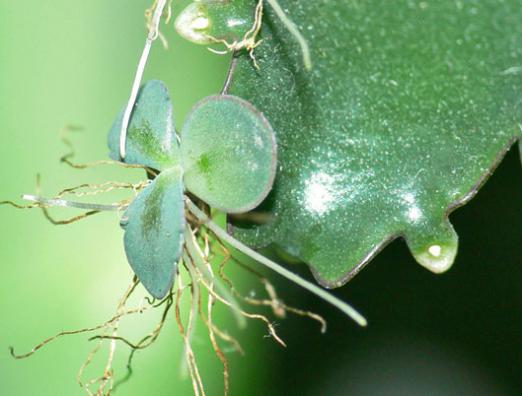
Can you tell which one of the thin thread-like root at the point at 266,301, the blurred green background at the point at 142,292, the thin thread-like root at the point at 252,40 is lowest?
the blurred green background at the point at 142,292

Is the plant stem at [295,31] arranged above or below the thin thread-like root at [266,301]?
above

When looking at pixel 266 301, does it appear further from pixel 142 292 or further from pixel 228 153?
pixel 142 292

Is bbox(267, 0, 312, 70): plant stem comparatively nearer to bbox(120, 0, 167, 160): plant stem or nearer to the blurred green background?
bbox(120, 0, 167, 160): plant stem

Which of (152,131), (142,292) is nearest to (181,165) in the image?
(152,131)

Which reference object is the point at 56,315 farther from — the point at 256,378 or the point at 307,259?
the point at 307,259

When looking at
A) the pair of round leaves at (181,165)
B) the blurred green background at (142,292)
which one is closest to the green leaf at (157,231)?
the pair of round leaves at (181,165)

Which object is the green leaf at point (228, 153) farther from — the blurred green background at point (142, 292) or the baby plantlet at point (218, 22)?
the blurred green background at point (142, 292)

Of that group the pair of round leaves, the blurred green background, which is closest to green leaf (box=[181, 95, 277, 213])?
the pair of round leaves
